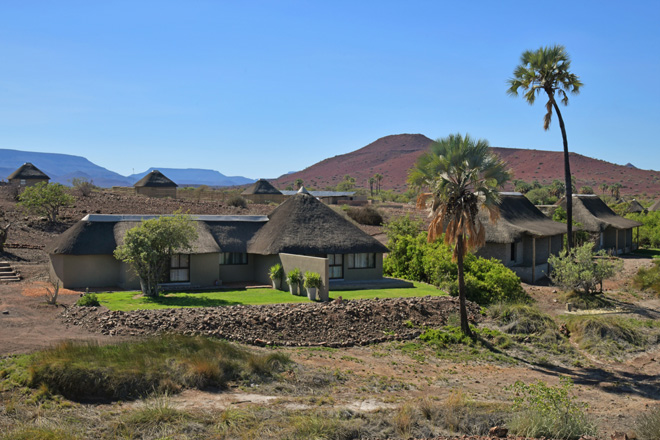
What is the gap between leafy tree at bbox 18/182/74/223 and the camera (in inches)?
1598

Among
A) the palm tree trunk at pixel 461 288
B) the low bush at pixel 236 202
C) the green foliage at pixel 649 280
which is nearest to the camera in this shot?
the palm tree trunk at pixel 461 288

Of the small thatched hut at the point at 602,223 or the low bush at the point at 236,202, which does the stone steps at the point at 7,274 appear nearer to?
the low bush at the point at 236,202

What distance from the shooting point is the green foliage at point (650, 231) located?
4531cm

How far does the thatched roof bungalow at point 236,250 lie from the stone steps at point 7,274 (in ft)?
6.69

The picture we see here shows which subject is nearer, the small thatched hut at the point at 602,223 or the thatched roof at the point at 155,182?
the small thatched hut at the point at 602,223

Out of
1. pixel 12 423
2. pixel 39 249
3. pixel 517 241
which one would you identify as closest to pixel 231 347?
pixel 12 423

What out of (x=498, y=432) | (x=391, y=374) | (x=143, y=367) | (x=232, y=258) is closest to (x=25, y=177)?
(x=232, y=258)

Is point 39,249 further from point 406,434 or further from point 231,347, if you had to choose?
point 406,434

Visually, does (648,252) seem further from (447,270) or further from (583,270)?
(447,270)

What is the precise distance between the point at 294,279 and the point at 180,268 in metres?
5.06

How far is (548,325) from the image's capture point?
20406 millimetres

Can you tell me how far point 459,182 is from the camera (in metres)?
18.1

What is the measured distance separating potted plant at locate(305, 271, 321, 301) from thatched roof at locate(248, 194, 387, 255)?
3077 mm

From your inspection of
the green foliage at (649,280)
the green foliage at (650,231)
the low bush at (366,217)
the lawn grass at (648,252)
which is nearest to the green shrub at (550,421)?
the green foliage at (649,280)
